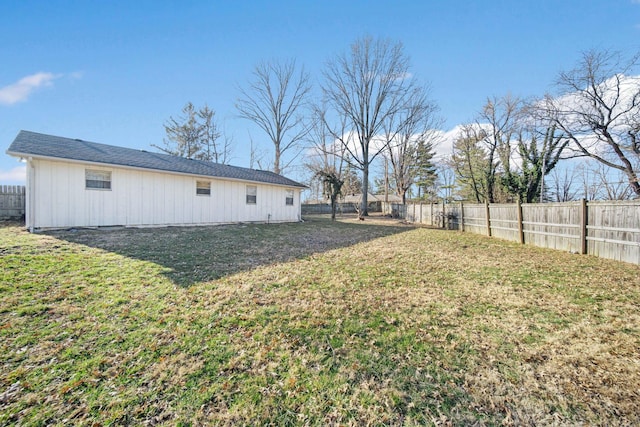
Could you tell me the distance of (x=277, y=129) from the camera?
2667 centimetres

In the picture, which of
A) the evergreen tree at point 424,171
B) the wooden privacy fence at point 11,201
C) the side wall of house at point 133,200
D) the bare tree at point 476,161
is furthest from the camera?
the evergreen tree at point 424,171

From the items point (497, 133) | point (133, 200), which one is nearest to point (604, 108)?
point (497, 133)

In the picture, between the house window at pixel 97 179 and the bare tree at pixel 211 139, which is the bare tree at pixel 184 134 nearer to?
the bare tree at pixel 211 139

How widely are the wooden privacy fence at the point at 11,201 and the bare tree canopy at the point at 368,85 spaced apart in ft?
68.8

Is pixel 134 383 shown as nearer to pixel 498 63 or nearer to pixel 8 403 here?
pixel 8 403

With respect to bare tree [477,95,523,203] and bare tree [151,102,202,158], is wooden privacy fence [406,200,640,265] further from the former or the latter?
bare tree [151,102,202,158]

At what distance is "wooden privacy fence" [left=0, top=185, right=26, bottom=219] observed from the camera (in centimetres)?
1143

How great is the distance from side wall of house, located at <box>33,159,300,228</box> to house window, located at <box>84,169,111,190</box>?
0.39 feet

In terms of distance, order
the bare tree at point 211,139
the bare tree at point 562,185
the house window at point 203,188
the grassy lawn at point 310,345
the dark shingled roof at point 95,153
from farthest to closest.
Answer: the bare tree at point 211,139 < the bare tree at point 562,185 < the house window at point 203,188 < the dark shingled roof at point 95,153 < the grassy lawn at point 310,345

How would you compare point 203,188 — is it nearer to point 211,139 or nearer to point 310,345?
point 310,345

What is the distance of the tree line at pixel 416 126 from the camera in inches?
529

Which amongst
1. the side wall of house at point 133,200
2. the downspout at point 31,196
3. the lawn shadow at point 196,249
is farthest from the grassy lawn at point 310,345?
the side wall of house at point 133,200

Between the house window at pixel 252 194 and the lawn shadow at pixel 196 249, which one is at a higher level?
the house window at pixel 252 194

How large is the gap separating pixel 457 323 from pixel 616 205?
643 cm
